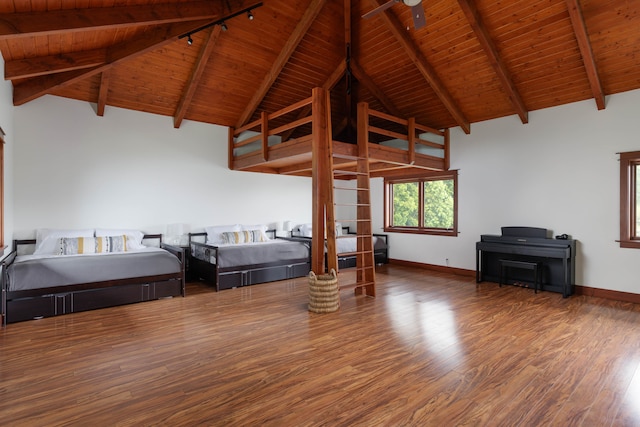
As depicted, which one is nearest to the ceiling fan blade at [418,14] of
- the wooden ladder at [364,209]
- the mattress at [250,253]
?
the wooden ladder at [364,209]

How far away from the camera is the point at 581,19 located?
166 inches

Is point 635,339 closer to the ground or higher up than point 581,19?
closer to the ground

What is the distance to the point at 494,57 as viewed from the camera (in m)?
4.96

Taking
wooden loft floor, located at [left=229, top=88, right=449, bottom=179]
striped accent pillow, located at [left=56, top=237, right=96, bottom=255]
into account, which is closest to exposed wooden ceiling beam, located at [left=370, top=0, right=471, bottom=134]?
wooden loft floor, located at [left=229, top=88, right=449, bottom=179]

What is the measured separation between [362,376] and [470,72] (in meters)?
4.98

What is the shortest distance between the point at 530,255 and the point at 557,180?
1300 millimetres

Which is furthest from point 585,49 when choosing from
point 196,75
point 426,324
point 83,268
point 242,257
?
point 83,268

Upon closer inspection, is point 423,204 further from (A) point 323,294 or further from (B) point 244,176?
(A) point 323,294

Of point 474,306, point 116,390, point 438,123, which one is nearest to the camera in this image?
point 116,390

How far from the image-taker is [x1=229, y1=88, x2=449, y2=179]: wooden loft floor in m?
5.46

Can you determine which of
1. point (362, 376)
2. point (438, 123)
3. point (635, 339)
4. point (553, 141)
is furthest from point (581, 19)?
point (362, 376)

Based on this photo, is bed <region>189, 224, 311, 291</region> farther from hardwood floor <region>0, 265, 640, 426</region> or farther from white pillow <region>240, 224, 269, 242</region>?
hardwood floor <region>0, 265, 640, 426</region>

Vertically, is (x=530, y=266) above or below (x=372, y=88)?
below

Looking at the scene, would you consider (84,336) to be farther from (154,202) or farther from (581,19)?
(581,19)
